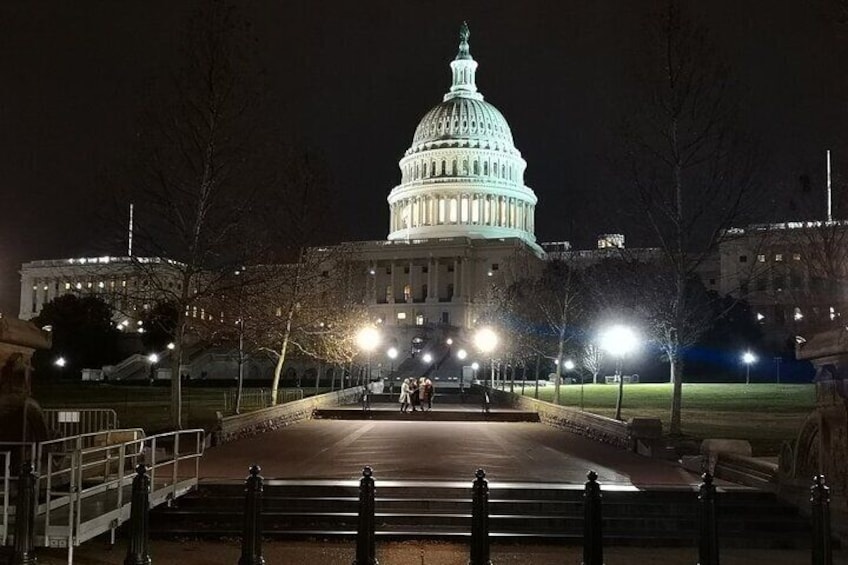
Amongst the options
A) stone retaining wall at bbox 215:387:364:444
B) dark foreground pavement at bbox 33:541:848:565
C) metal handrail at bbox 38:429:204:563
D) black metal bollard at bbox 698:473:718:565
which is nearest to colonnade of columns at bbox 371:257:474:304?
stone retaining wall at bbox 215:387:364:444

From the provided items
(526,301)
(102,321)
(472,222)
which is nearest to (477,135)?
(472,222)

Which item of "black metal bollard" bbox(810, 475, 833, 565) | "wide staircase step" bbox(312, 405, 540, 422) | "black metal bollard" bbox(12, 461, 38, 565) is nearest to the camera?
"black metal bollard" bbox(810, 475, 833, 565)

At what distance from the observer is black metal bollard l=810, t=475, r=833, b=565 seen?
10469 mm

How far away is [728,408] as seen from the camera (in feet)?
151

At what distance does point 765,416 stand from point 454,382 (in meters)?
49.4

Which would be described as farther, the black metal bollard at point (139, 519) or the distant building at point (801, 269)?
the distant building at point (801, 269)

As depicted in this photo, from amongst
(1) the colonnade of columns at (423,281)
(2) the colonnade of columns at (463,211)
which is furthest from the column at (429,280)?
(2) the colonnade of columns at (463,211)

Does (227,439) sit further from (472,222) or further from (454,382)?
(472,222)

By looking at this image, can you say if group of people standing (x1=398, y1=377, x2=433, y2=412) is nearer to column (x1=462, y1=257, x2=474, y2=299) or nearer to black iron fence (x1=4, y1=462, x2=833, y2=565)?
black iron fence (x1=4, y1=462, x2=833, y2=565)

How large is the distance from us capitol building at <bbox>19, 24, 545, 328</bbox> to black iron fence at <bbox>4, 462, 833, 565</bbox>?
114 meters

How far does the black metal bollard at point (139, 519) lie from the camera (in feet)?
36.8

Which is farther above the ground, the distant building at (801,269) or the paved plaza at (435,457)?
the distant building at (801,269)

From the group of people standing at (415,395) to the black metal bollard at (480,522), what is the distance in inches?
1303

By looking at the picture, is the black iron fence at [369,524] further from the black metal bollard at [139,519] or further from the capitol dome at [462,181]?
the capitol dome at [462,181]
